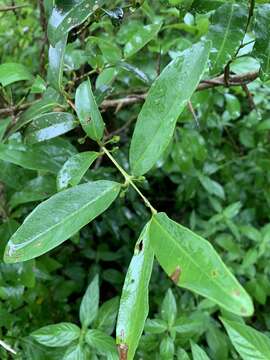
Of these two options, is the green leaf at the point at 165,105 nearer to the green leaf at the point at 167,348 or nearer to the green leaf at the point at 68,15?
the green leaf at the point at 68,15

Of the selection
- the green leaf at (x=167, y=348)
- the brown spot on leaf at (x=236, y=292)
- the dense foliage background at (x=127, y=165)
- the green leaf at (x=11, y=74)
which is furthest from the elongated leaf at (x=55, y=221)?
the green leaf at (x=167, y=348)

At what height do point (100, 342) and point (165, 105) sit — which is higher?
point (165, 105)

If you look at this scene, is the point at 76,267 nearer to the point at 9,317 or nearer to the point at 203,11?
the point at 9,317

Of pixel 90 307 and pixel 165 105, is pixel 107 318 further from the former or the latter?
Answer: pixel 165 105

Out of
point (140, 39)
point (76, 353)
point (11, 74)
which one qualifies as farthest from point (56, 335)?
point (140, 39)

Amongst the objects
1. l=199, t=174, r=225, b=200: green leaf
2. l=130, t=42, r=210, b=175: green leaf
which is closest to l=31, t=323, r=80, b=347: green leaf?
l=130, t=42, r=210, b=175: green leaf

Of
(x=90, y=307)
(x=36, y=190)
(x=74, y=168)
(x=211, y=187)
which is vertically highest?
(x=74, y=168)

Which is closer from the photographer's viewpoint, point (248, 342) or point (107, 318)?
point (248, 342)
